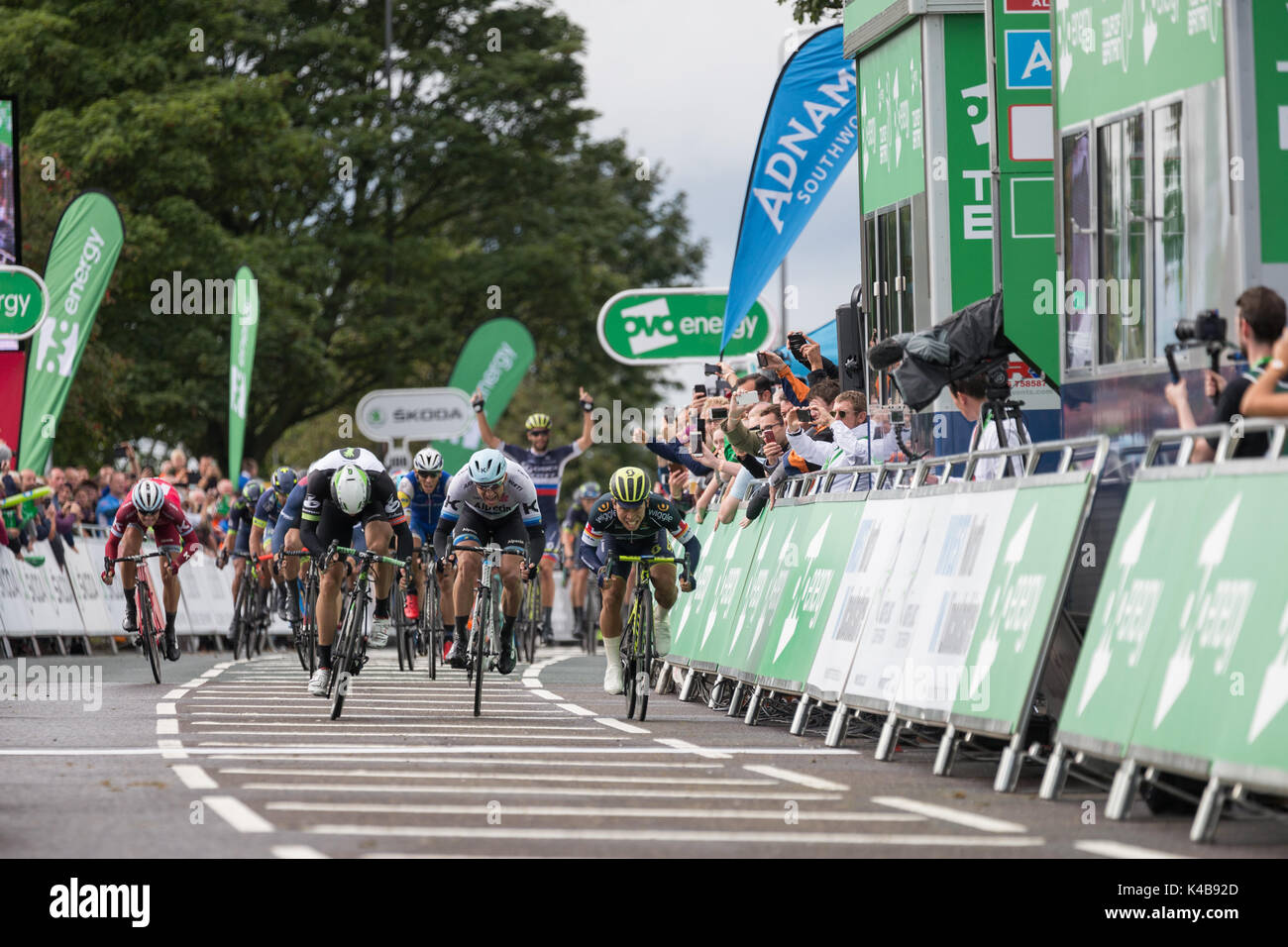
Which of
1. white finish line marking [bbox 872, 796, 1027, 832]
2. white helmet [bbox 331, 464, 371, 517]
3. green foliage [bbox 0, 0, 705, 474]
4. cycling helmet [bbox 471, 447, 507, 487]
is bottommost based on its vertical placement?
white finish line marking [bbox 872, 796, 1027, 832]

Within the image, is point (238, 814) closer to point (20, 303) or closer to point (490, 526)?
Answer: point (490, 526)

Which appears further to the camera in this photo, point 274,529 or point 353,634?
point 274,529

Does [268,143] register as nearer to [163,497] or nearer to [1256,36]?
[163,497]

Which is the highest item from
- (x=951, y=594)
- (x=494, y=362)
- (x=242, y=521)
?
(x=494, y=362)

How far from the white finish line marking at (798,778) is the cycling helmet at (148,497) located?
359 inches

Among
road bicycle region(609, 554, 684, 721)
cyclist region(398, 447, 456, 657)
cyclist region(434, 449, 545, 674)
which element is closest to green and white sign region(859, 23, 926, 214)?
cyclist region(434, 449, 545, 674)

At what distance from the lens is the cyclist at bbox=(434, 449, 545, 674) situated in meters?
15.8

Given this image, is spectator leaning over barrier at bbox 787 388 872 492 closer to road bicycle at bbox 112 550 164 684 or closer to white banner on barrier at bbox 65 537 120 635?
road bicycle at bbox 112 550 164 684

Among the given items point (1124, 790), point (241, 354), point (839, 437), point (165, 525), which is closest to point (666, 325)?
point (241, 354)

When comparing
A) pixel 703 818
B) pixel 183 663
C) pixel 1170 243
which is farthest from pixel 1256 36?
pixel 183 663

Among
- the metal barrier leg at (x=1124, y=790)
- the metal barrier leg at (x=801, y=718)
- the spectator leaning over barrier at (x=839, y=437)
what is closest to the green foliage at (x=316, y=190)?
the spectator leaning over barrier at (x=839, y=437)

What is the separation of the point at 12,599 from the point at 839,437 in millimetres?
11438

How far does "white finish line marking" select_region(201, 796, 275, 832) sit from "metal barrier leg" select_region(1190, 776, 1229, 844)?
3344mm

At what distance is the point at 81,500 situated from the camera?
27234 mm
